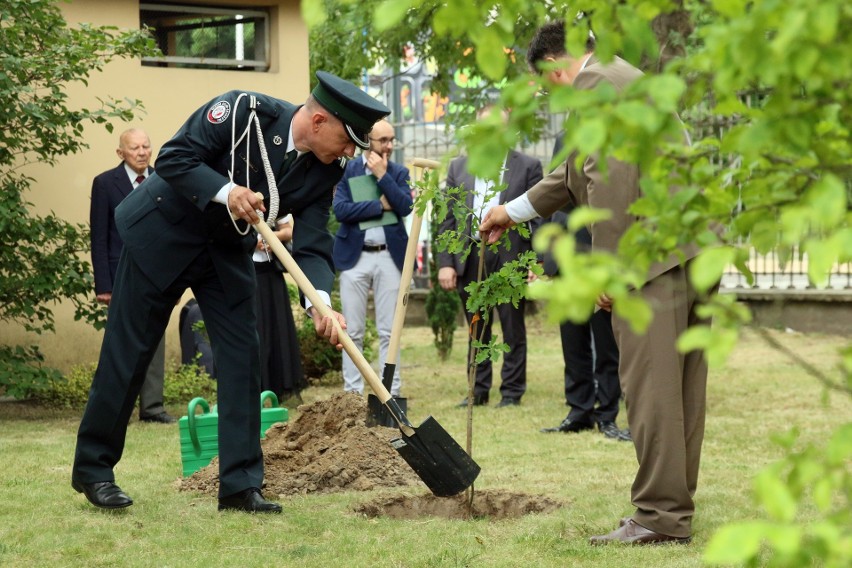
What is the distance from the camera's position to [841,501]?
204 inches

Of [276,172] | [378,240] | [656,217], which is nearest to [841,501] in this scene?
[276,172]

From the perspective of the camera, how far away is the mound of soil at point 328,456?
18.7 feet

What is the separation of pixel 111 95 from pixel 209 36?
3.83ft

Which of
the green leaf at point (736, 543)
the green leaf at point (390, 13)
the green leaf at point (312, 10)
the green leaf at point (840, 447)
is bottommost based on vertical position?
the green leaf at point (736, 543)

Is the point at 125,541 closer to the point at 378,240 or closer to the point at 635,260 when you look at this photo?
the point at 635,260

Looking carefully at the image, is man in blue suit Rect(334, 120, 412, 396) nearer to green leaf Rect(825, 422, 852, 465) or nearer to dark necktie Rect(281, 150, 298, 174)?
dark necktie Rect(281, 150, 298, 174)

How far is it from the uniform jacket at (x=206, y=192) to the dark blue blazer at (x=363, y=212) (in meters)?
3.47

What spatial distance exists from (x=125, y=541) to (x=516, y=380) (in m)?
4.83

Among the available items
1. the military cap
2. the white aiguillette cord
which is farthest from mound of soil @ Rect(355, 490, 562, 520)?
the military cap

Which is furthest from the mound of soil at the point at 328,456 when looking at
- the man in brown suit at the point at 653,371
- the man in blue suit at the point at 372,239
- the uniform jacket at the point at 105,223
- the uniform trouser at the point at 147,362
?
the uniform jacket at the point at 105,223

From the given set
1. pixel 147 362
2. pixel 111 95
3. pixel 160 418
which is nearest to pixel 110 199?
pixel 160 418

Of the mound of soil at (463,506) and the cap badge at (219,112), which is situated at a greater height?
the cap badge at (219,112)

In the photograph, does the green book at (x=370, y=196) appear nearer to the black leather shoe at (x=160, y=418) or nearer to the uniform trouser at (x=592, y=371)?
the uniform trouser at (x=592, y=371)

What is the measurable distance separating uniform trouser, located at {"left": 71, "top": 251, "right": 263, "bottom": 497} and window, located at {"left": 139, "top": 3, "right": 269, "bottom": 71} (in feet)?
19.2
